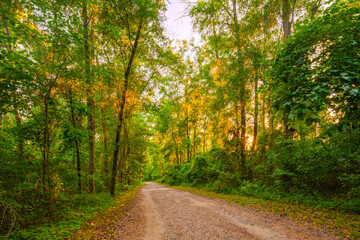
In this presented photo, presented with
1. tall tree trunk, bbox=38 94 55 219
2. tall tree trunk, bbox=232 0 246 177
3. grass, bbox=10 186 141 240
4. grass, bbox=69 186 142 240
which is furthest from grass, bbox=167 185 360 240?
tall tree trunk, bbox=38 94 55 219

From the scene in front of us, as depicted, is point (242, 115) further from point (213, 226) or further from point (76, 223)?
point (76, 223)

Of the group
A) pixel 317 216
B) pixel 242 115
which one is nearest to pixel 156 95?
pixel 242 115

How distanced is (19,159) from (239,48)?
11.6 m

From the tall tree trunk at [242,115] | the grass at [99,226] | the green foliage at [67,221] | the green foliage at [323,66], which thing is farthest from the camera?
the tall tree trunk at [242,115]

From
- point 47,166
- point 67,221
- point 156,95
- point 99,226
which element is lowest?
point 99,226

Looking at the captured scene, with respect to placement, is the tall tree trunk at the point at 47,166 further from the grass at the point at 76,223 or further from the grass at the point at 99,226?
the grass at the point at 99,226

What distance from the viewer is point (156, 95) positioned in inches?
463

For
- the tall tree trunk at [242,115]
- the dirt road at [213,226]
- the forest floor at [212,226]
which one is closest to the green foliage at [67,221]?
Result: the forest floor at [212,226]

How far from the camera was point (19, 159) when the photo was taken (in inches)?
179

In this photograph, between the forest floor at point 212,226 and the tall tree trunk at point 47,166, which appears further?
the tall tree trunk at point 47,166

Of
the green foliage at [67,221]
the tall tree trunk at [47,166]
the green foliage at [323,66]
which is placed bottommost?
the green foliage at [67,221]

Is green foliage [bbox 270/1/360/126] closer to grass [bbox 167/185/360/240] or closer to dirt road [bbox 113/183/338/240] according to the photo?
grass [bbox 167/185/360/240]

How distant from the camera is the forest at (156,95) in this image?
11.3ft

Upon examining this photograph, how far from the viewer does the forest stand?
3.43 metres
